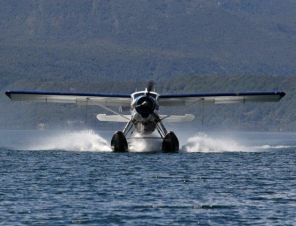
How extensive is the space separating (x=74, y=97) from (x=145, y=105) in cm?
526

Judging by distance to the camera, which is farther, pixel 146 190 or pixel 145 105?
pixel 145 105

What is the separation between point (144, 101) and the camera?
37562mm

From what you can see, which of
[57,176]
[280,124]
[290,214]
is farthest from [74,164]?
[280,124]

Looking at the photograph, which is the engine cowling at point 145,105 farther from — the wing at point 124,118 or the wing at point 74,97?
the wing at point 124,118

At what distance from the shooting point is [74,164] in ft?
113

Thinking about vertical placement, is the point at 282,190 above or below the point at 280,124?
below

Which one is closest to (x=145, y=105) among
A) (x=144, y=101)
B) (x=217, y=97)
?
(x=144, y=101)

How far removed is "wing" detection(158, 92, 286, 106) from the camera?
4091cm

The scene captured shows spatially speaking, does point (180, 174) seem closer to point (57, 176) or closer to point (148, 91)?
point (57, 176)

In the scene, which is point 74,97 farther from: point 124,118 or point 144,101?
point 144,101

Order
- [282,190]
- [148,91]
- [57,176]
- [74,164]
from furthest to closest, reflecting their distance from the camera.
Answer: [148,91], [74,164], [57,176], [282,190]

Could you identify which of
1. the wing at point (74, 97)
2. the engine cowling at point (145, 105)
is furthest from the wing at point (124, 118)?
the engine cowling at point (145, 105)

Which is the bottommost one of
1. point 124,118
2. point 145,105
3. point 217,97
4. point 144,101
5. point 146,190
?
point 146,190

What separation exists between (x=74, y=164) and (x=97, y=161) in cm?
147
